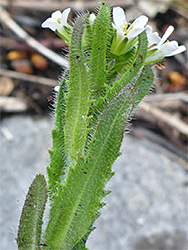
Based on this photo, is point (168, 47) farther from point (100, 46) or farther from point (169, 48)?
point (100, 46)

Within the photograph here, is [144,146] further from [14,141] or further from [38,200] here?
[38,200]

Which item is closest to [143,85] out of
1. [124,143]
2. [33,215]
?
[33,215]

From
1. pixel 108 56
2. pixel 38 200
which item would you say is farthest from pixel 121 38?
pixel 38 200

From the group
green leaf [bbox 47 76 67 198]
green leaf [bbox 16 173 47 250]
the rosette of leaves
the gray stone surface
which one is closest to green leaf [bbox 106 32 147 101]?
the rosette of leaves

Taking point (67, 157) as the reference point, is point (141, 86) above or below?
above

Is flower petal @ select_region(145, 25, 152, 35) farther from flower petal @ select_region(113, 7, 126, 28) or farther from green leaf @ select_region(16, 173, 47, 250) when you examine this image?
green leaf @ select_region(16, 173, 47, 250)
